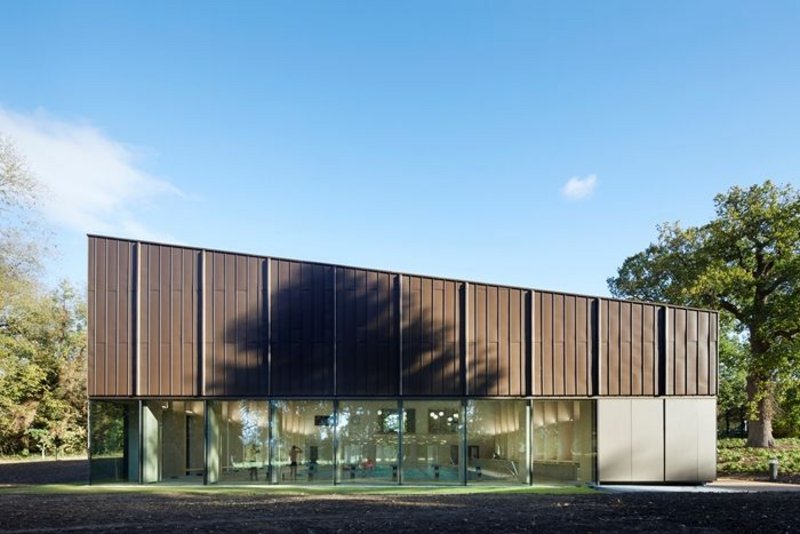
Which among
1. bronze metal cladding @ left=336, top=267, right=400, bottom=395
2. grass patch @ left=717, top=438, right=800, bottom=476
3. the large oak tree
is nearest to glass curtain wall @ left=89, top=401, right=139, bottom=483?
bronze metal cladding @ left=336, top=267, right=400, bottom=395

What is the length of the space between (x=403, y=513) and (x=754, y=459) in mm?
19734

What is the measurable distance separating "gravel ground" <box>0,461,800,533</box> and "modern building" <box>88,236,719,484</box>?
4.18 metres

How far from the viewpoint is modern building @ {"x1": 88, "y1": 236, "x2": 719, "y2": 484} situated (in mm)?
19953

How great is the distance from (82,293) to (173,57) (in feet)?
86.0

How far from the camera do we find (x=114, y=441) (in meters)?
20.2

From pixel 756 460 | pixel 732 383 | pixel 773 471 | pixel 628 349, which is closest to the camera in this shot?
pixel 628 349

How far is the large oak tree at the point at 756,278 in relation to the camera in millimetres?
27453

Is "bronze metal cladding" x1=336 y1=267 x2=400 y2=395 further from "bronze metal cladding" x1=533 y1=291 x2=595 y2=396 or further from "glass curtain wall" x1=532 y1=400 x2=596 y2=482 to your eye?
"glass curtain wall" x1=532 y1=400 x2=596 y2=482

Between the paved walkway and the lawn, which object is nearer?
the paved walkway

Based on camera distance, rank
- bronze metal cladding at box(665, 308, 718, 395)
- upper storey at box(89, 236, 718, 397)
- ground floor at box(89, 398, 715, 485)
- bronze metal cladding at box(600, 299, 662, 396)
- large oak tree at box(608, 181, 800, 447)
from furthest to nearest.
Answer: large oak tree at box(608, 181, 800, 447)
bronze metal cladding at box(665, 308, 718, 395)
bronze metal cladding at box(600, 299, 662, 396)
ground floor at box(89, 398, 715, 485)
upper storey at box(89, 236, 718, 397)

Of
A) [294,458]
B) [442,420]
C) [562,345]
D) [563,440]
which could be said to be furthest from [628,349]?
[294,458]

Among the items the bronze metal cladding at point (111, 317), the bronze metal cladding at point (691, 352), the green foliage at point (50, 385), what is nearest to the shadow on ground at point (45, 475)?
the bronze metal cladding at point (111, 317)

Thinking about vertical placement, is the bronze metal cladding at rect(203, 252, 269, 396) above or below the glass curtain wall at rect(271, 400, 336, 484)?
above

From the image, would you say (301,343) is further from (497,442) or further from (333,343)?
(497,442)
